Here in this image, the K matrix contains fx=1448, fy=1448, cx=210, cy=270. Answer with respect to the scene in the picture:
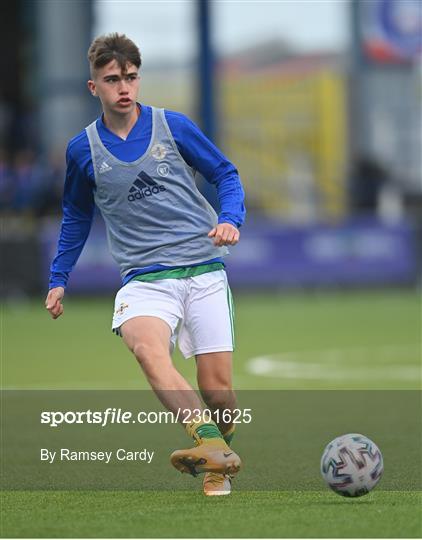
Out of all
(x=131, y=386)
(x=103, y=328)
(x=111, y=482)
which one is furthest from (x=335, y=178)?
(x=111, y=482)

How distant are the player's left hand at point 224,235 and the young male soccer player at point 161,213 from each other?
0.13 metres

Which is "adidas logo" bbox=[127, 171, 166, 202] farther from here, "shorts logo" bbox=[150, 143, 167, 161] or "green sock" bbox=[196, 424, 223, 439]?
"green sock" bbox=[196, 424, 223, 439]

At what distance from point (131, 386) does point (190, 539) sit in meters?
6.90

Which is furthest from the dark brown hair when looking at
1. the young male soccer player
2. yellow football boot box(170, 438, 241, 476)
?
yellow football boot box(170, 438, 241, 476)

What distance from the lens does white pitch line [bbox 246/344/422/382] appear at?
13.5m

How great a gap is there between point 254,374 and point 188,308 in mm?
6326

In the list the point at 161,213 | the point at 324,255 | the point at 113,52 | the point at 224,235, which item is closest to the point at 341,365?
the point at 161,213

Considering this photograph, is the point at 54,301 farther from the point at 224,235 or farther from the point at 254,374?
the point at 254,374

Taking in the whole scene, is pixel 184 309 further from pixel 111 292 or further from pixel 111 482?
pixel 111 292

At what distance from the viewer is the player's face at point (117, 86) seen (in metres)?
7.21

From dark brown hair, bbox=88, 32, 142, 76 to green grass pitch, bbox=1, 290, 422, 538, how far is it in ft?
7.13

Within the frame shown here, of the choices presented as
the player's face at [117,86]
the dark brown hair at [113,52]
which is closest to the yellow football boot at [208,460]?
the player's face at [117,86]

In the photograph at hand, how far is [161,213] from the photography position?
24.3 ft

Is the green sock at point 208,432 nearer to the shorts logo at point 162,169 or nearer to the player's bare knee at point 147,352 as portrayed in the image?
the player's bare knee at point 147,352
